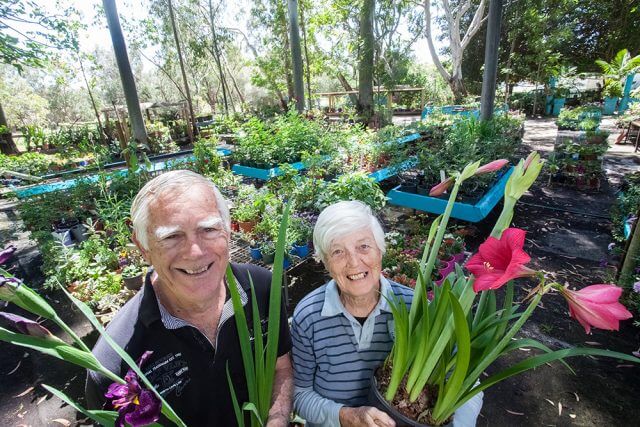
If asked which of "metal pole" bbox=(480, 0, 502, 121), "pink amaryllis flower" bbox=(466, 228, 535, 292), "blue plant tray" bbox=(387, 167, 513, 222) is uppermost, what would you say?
"metal pole" bbox=(480, 0, 502, 121)

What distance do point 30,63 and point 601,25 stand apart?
25958 mm

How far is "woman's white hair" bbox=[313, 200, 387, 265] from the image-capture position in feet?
4.02

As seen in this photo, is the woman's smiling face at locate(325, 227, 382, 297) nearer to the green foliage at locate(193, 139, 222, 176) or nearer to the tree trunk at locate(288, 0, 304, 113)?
the green foliage at locate(193, 139, 222, 176)

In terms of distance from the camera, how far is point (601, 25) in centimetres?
1878

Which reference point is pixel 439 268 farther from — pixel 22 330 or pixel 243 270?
pixel 22 330

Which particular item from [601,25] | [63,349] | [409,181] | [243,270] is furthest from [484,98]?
[601,25]

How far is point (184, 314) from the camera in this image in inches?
46.5

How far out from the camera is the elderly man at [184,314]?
3.52ft

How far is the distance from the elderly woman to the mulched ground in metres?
1.30

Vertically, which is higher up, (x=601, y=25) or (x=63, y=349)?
(x=601, y=25)

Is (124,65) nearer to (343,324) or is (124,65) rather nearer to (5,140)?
(5,140)

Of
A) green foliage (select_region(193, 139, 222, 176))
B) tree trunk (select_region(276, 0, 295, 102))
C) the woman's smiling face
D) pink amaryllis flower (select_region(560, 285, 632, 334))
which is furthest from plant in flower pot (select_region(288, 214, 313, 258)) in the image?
tree trunk (select_region(276, 0, 295, 102))

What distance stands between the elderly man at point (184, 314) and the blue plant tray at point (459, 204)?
3342 millimetres

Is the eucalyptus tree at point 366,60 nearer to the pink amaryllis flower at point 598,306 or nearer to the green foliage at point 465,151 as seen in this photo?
the green foliage at point 465,151
